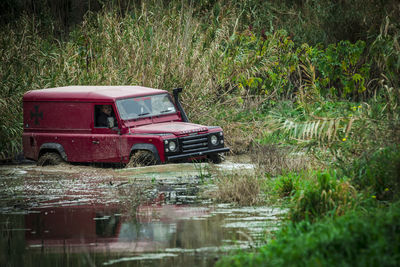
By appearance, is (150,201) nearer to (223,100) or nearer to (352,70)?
(223,100)

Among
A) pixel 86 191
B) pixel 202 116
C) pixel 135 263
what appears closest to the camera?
pixel 135 263

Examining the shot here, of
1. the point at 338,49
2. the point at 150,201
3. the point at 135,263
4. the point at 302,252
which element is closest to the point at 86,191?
the point at 150,201

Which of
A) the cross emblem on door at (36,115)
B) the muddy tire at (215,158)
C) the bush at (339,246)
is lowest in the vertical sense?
the muddy tire at (215,158)

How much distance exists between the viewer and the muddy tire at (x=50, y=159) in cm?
1766

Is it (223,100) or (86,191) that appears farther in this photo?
(223,100)

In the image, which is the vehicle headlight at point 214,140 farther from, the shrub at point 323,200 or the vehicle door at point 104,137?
the shrub at point 323,200

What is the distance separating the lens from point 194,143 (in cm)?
1648

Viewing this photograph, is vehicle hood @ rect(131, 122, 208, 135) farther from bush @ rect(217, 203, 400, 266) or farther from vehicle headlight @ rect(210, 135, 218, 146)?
bush @ rect(217, 203, 400, 266)

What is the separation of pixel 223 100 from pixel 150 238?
42.1 feet

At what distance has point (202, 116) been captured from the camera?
20281 mm

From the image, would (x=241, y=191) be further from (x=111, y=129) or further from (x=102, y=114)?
(x=102, y=114)

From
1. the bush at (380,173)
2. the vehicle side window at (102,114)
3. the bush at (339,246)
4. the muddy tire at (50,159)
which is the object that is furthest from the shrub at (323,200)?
the muddy tire at (50,159)

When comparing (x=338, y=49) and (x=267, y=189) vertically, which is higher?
(x=338, y=49)

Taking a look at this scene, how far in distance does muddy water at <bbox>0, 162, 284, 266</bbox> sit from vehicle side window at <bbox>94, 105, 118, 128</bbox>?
1.15 metres
